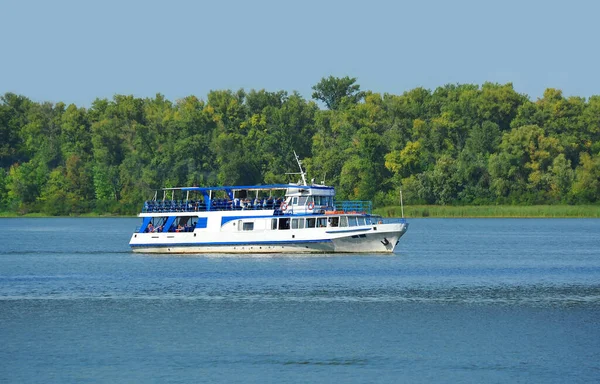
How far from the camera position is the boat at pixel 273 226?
80.4m

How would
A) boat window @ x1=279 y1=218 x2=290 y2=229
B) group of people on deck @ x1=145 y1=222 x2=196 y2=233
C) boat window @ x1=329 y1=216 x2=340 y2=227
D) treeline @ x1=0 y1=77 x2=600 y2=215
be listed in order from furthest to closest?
treeline @ x1=0 y1=77 x2=600 y2=215, group of people on deck @ x1=145 y1=222 x2=196 y2=233, boat window @ x1=279 y1=218 x2=290 y2=229, boat window @ x1=329 y1=216 x2=340 y2=227

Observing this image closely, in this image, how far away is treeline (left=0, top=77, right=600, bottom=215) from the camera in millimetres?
162500

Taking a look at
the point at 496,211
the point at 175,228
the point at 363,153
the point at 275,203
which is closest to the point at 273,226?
the point at 275,203

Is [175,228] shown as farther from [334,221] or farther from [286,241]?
[334,221]

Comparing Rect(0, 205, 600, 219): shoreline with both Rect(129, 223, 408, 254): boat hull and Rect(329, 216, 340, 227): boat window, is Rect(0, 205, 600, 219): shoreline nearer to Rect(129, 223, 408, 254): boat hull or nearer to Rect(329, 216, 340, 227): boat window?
Rect(129, 223, 408, 254): boat hull

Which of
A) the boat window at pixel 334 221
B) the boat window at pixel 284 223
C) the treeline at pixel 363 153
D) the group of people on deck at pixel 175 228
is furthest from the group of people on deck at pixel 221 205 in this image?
the treeline at pixel 363 153

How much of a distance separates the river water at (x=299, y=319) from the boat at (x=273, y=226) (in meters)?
1.37

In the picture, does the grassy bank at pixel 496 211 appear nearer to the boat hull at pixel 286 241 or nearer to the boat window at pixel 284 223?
the boat hull at pixel 286 241

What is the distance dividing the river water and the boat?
4.51ft

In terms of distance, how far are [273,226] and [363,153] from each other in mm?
93497

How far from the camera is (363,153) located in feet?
570

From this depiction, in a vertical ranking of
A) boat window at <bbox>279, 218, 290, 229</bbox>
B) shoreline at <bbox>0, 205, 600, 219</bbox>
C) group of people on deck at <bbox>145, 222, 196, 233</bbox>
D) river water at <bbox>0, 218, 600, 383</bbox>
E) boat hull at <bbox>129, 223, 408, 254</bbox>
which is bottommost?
river water at <bbox>0, 218, 600, 383</bbox>

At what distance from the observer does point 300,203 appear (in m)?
80.9

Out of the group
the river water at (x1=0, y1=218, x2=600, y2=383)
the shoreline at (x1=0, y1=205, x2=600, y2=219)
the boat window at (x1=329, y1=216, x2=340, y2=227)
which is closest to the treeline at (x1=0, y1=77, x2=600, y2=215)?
the shoreline at (x1=0, y1=205, x2=600, y2=219)
